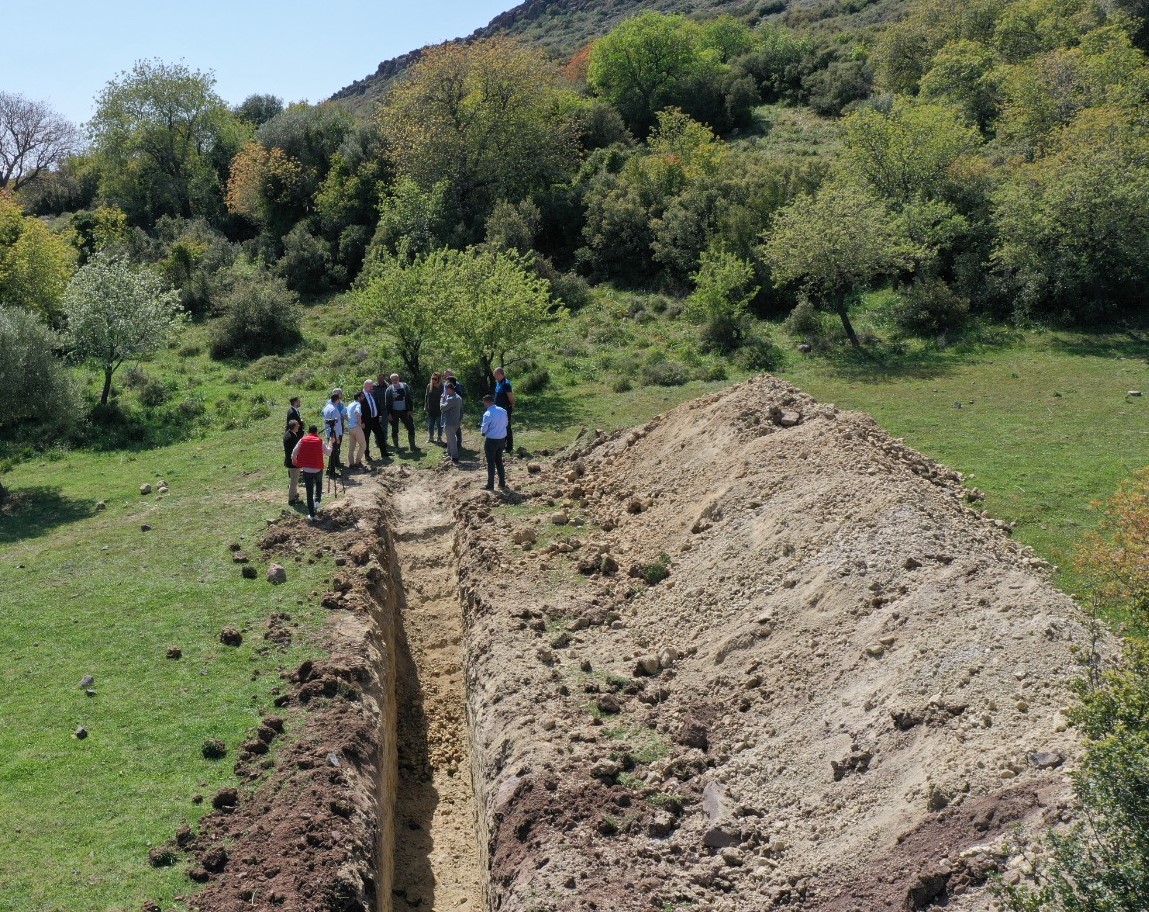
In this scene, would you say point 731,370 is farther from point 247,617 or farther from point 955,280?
point 247,617

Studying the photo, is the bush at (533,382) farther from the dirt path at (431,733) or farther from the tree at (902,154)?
the tree at (902,154)

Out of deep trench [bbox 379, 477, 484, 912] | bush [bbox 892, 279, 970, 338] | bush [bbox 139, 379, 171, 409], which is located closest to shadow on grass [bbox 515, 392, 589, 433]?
deep trench [bbox 379, 477, 484, 912]

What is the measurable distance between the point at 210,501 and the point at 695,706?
521 inches

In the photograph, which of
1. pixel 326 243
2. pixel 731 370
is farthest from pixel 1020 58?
pixel 326 243

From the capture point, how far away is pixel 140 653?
1352 centimetres

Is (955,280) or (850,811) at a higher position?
(955,280)

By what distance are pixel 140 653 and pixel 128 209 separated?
53586 mm

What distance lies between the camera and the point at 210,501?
2058cm

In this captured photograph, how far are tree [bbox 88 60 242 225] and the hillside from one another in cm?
2949

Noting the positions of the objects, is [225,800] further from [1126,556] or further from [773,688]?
[1126,556]

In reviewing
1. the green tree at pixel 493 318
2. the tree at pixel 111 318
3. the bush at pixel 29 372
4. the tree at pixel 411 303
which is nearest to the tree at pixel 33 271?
the tree at pixel 111 318

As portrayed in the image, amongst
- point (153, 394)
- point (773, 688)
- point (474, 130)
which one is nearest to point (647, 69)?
point (474, 130)

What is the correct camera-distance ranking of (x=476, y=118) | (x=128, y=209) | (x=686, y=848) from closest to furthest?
1. (x=686, y=848)
2. (x=476, y=118)
3. (x=128, y=209)

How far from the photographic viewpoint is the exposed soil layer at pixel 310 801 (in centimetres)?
905
